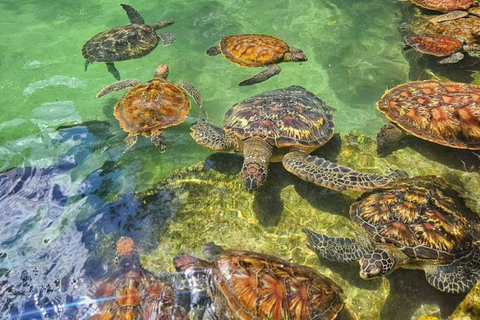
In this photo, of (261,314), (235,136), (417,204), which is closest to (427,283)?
(417,204)

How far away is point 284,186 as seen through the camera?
4.92m

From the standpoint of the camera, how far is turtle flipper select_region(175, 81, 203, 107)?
600 centimetres

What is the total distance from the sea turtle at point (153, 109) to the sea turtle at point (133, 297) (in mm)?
2196

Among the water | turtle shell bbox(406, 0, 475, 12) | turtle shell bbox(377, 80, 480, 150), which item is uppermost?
turtle shell bbox(406, 0, 475, 12)

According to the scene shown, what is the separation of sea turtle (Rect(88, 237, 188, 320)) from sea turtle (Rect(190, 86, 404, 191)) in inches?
62.5

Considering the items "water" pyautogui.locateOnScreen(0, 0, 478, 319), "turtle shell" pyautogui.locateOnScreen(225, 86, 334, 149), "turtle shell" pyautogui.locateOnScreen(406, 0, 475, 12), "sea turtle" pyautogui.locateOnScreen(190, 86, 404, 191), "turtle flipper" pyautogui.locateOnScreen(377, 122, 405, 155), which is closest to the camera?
"water" pyautogui.locateOnScreen(0, 0, 478, 319)

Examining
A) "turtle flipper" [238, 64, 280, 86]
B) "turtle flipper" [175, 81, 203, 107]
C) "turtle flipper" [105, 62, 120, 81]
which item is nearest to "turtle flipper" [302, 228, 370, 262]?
"turtle flipper" [175, 81, 203, 107]

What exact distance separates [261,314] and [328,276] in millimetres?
1071

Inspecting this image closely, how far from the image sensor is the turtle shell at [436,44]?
6.42 meters

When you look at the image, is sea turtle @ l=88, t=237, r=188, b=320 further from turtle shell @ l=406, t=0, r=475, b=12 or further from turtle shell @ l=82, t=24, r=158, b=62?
turtle shell @ l=406, t=0, r=475, b=12

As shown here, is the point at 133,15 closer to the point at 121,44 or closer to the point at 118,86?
the point at 121,44

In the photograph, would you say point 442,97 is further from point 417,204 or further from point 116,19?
point 116,19

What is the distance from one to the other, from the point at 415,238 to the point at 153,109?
3949 millimetres

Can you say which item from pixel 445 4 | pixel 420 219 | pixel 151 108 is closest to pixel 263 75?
pixel 151 108
